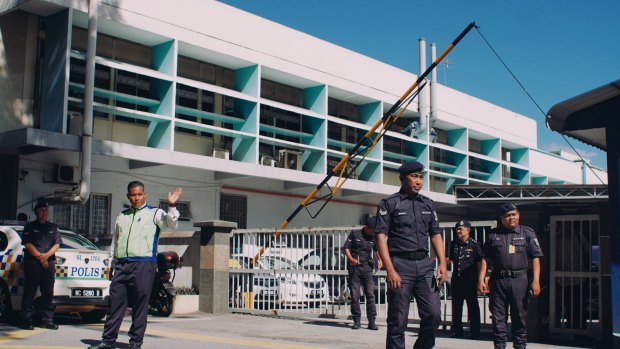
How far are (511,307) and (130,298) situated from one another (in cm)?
436

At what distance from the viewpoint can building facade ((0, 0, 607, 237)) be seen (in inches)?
664

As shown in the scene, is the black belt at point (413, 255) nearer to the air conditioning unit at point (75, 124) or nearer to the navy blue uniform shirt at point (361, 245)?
the navy blue uniform shirt at point (361, 245)

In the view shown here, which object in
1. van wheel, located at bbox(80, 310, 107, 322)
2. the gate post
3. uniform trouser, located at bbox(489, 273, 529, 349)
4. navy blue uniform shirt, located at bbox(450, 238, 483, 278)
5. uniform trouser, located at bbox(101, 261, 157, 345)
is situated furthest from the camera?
the gate post

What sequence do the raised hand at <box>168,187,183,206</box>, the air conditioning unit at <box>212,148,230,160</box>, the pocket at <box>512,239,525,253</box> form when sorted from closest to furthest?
1. the raised hand at <box>168,187,183,206</box>
2. the pocket at <box>512,239,525,253</box>
3. the air conditioning unit at <box>212,148,230,160</box>

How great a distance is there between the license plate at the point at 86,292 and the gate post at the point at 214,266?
3475mm

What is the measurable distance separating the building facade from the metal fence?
4261 millimetres

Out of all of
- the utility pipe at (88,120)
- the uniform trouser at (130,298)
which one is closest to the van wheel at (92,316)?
the utility pipe at (88,120)

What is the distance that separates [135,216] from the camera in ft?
26.9

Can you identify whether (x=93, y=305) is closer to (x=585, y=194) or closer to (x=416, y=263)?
(x=416, y=263)

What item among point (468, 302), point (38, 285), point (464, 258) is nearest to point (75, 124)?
point (38, 285)

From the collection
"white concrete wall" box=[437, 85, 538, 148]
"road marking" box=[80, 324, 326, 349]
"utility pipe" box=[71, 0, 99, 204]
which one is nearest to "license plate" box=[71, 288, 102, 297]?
"road marking" box=[80, 324, 326, 349]

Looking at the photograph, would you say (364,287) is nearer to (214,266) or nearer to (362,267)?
(362,267)

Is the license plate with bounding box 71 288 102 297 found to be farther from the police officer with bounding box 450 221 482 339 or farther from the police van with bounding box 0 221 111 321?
the police officer with bounding box 450 221 482 339

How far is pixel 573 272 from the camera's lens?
427 inches
